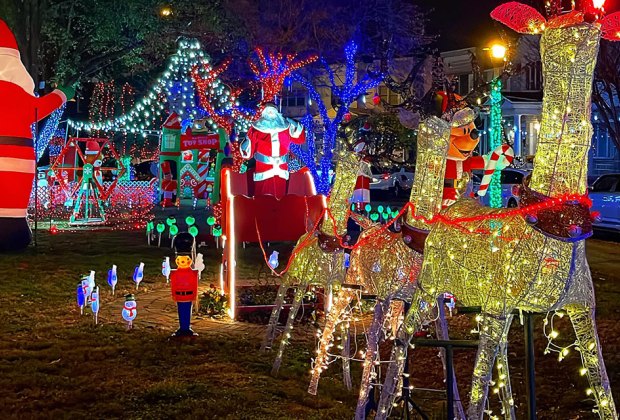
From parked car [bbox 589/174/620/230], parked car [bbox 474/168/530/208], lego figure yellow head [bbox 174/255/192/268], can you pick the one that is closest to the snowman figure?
lego figure yellow head [bbox 174/255/192/268]

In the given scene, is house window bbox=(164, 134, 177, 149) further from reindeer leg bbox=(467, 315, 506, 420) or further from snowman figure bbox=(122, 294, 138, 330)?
reindeer leg bbox=(467, 315, 506, 420)

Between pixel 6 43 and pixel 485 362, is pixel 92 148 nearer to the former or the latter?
pixel 6 43

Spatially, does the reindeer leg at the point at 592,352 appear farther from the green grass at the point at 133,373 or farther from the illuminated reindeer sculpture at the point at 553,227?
the green grass at the point at 133,373

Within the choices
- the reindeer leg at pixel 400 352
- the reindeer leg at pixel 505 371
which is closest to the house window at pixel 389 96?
the reindeer leg at pixel 400 352

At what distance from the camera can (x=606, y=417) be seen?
13.0 feet

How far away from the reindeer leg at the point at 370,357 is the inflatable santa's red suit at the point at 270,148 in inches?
288

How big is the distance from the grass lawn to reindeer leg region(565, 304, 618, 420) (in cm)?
168

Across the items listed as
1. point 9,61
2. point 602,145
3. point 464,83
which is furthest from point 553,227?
point 464,83

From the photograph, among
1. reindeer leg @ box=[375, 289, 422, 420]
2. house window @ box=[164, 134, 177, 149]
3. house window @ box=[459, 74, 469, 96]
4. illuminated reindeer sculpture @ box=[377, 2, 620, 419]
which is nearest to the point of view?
illuminated reindeer sculpture @ box=[377, 2, 620, 419]

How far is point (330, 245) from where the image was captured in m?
5.99

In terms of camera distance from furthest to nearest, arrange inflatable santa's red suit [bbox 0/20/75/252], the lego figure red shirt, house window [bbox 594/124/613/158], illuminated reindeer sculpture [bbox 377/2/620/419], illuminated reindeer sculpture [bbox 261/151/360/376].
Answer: house window [bbox 594/124/613/158] → inflatable santa's red suit [bbox 0/20/75/252] → the lego figure red shirt → illuminated reindeer sculpture [bbox 261/151/360/376] → illuminated reindeer sculpture [bbox 377/2/620/419]

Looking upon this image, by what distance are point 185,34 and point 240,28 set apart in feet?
5.27

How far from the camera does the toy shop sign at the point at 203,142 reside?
85.0 feet

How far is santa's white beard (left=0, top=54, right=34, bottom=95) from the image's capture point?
11.9m
